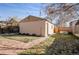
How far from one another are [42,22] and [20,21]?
30cm

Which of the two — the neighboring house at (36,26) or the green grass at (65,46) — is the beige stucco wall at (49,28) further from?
the green grass at (65,46)

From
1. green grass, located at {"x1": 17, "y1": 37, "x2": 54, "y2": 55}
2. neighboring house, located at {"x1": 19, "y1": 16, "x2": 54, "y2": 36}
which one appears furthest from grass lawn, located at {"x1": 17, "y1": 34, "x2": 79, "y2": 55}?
neighboring house, located at {"x1": 19, "y1": 16, "x2": 54, "y2": 36}

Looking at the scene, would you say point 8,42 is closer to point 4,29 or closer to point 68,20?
point 4,29

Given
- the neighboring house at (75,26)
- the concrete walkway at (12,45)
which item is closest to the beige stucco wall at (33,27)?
the concrete walkway at (12,45)

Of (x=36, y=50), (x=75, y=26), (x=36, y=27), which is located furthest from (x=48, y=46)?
(x=75, y=26)

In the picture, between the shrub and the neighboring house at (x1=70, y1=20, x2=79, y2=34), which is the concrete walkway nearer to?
the shrub

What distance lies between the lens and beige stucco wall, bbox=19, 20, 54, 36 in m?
2.82

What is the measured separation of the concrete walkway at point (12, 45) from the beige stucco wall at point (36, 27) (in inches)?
5.8

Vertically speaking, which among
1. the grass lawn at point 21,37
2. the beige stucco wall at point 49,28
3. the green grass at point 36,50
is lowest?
the green grass at point 36,50

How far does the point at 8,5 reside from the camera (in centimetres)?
277

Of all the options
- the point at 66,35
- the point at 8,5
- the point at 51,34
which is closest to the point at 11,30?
the point at 8,5

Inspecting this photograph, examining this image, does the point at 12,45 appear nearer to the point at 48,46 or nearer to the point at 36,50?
the point at 36,50

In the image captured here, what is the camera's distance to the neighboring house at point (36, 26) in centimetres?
281

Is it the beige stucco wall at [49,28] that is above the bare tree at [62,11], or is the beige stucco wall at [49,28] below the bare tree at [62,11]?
below
